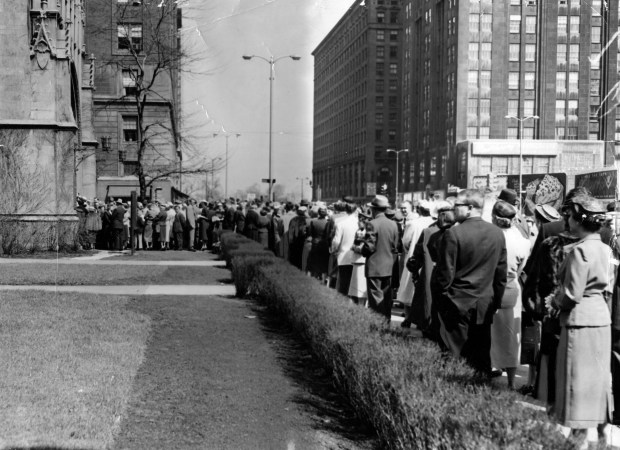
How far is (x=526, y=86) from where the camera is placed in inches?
3696

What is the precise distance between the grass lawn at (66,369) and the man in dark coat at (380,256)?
3.21 meters

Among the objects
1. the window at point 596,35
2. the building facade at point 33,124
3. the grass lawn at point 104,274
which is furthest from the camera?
the window at point 596,35

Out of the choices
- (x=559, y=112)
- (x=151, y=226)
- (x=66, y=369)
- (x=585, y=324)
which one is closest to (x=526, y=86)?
(x=559, y=112)

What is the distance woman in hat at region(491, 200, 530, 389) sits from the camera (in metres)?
Result: 7.87

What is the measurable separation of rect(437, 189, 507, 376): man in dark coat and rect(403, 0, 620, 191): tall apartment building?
8326cm

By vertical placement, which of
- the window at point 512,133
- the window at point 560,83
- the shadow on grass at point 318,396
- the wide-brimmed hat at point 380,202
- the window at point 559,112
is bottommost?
the shadow on grass at point 318,396

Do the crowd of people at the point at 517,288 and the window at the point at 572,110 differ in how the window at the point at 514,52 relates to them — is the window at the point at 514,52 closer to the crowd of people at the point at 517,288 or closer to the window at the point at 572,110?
the window at the point at 572,110

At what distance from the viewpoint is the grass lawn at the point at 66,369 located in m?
5.64

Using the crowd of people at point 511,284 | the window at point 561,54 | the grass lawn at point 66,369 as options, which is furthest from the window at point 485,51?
the grass lawn at point 66,369

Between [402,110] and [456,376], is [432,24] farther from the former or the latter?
[456,376]

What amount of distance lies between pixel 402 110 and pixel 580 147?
3775cm

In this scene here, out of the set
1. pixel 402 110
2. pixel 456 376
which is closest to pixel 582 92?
pixel 402 110

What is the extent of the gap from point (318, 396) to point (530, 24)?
94199mm

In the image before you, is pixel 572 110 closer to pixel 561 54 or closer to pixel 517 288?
pixel 561 54
